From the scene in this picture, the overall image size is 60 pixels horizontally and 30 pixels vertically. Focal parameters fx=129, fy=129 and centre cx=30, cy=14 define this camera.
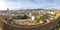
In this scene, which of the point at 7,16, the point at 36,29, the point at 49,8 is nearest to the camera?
the point at 36,29

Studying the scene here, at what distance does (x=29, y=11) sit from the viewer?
84.1 inches

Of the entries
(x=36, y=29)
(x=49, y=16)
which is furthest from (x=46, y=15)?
(x=36, y=29)

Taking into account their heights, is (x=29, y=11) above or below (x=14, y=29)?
above

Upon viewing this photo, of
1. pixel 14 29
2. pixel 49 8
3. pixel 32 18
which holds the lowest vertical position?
pixel 14 29

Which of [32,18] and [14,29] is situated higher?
[32,18]

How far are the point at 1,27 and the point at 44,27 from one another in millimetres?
657

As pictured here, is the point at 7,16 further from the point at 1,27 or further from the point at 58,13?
the point at 58,13

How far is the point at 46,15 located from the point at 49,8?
17 centimetres

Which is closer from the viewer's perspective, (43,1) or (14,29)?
(14,29)

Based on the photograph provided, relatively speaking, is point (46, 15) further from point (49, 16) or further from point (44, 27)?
point (44, 27)

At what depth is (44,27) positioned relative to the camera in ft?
6.22

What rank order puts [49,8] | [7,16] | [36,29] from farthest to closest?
[49,8], [7,16], [36,29]

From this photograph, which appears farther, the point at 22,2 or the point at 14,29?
the point at 22,2

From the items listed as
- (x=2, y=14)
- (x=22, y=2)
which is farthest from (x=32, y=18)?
(x=2, y=14)
